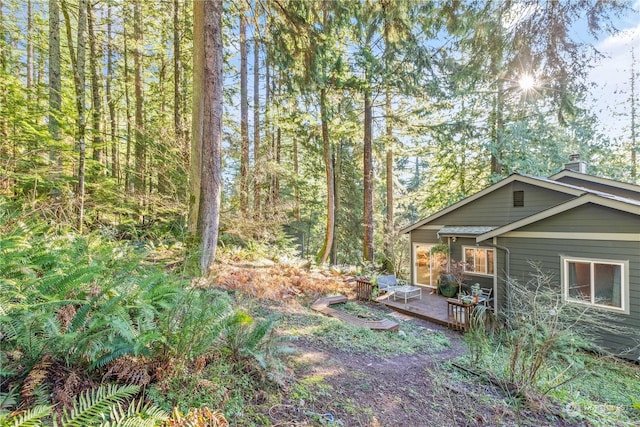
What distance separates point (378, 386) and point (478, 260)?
8204 millimetres

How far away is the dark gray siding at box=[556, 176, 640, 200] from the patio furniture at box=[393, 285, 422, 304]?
650cm

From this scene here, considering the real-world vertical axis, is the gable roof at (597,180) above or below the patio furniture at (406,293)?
above

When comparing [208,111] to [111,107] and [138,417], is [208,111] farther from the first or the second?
[111,107]

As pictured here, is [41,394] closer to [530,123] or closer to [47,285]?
[47,285]

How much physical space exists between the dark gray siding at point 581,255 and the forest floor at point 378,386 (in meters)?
3.33

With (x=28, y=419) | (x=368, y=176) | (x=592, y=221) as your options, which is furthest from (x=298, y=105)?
(x=28, y=419)

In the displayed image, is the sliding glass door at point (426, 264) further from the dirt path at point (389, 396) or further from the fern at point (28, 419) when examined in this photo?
the fern at point (28, 419)

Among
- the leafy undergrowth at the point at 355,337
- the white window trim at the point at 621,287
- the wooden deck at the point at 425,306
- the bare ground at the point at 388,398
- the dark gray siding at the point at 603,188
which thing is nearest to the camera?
the bare ground at the point at 388,398

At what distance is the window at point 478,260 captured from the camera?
9719mm

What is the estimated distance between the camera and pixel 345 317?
22.1ft

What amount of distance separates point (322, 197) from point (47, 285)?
14.7 meters

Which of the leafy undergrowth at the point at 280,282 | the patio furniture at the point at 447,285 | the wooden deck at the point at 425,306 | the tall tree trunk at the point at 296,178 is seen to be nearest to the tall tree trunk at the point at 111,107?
the leafy undergrowth at the point at 280,282

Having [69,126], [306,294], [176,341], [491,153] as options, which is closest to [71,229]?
[69,126]

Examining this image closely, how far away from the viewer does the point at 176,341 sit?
220cm
